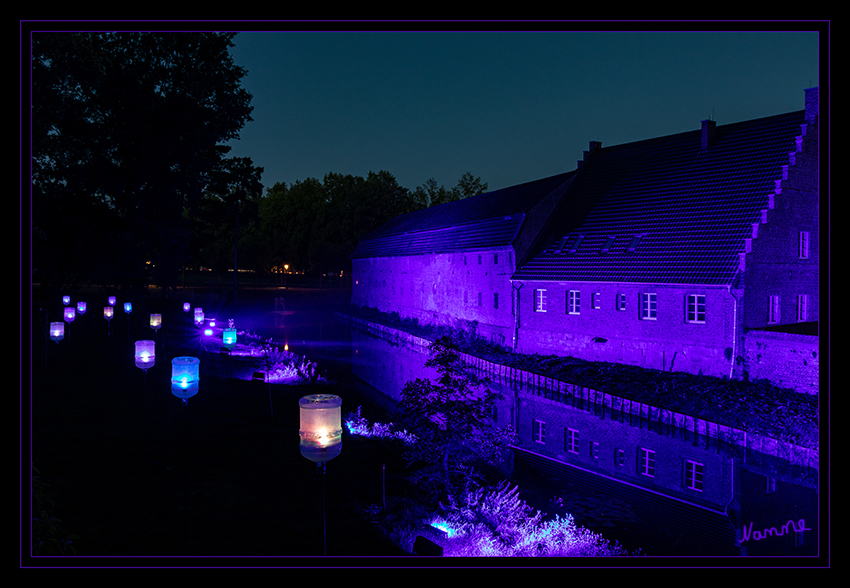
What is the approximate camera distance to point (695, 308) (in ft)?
68.9

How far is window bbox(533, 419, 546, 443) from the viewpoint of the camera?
56.6 ft

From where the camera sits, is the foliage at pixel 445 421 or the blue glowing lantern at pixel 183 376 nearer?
the blue glowing lantern at pixel 183 376

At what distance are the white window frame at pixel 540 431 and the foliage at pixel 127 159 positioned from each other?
25.6 m

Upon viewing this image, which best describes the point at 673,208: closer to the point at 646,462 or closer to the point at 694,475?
the point at 646,462

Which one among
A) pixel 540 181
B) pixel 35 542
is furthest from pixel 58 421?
pixel 540 181

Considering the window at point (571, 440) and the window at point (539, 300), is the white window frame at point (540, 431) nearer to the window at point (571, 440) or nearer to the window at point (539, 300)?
the window at point (571, 440)

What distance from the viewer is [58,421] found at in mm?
12992

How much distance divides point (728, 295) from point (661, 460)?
8028 millimetres

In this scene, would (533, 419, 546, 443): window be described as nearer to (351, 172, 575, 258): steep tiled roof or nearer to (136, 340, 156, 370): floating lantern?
→ (136, 340, 156, 370): floating lantern

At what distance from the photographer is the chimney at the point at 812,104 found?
20797 millimetres

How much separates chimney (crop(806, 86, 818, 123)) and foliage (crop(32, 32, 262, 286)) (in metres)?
30.8

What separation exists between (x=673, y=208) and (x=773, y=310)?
227 inches

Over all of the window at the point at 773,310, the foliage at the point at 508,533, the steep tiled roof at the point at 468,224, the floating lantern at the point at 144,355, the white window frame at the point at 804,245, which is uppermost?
the steep tiled roof at the point at 468,224
